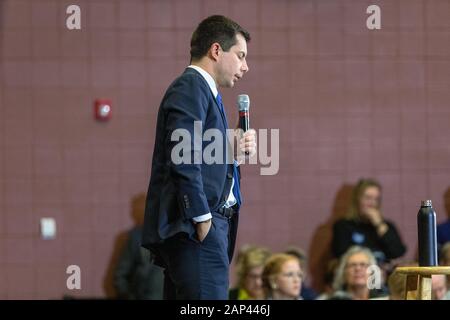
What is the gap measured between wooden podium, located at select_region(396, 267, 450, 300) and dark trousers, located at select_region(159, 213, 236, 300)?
680mm

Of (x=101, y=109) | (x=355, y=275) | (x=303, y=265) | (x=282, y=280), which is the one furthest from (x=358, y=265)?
(x=101, y=109)

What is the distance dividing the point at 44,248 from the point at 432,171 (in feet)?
8.62

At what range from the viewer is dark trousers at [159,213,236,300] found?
4.32m

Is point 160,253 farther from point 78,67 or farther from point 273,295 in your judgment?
point 78,67

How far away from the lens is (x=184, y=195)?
169 inches

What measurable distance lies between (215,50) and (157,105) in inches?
139

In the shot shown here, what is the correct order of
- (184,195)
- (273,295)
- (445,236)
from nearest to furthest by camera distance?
(184,195)
(273,295)
(445,236)

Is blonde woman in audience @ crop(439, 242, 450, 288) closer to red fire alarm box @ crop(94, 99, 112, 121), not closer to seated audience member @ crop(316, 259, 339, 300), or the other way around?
seated audience member @ crop(316, 259, 339, 300)

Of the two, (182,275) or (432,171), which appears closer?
(182,275)

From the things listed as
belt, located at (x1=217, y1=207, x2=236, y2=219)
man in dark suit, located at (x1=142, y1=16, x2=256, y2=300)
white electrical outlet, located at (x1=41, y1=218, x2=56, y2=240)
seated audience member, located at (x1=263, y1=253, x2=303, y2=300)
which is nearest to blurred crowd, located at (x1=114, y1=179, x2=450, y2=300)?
seated audience member, located at (x1=263, y1=253, x2=303, y2=300)

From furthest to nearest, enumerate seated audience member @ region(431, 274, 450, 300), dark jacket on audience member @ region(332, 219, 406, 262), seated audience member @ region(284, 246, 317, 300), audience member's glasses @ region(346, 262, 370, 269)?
dark jacket on audience member @ region(332, 219, 406, 262)
seated audience member @ region(284, 246, 317, 300)
audience member's glasses @ region(346, 262, 370, 269)
seated audience member @ region(431, 274, 450, 300)

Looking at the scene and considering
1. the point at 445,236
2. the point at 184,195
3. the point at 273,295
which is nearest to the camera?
the point at 184,195

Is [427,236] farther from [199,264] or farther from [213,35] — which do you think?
[213,35]

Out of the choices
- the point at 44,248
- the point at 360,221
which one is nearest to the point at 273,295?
the point at 360,221
